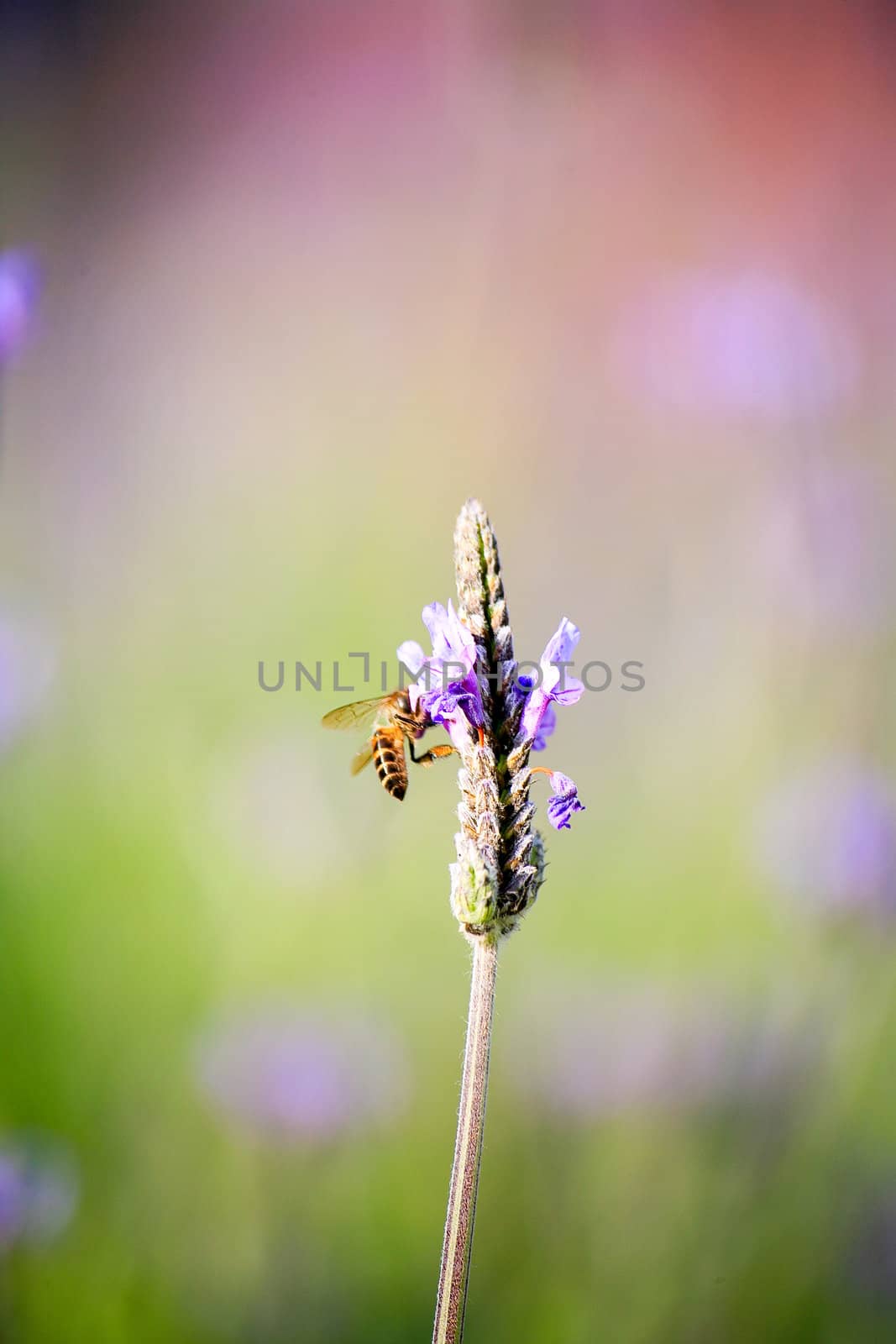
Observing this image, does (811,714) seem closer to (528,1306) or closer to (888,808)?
(888,808)

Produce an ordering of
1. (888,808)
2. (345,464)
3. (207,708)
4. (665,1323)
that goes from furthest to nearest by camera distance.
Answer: (345,464) → (207,708) → (888,808) → (665,1323)

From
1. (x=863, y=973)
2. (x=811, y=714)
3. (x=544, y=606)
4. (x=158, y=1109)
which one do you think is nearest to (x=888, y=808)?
(x=811, y=714)

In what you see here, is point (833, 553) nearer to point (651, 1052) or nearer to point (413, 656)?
point (651, 1052)

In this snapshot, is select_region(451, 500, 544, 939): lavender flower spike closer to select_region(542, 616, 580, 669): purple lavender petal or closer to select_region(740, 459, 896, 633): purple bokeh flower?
select_region(542, 616, 580, 669): purple lavender petal

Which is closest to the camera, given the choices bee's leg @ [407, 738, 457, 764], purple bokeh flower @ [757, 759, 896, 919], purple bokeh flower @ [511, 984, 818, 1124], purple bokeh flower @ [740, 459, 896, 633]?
bee's leg @ [407, 738, 457, 764]

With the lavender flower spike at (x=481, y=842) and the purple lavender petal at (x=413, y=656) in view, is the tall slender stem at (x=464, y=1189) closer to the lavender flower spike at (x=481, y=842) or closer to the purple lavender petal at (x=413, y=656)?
the lavender flower spike at (x=481, y=842)

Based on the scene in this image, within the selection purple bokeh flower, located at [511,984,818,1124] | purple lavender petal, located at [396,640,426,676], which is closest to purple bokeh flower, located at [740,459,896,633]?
purple bokeh flower, located at [511,984,818,1124]
